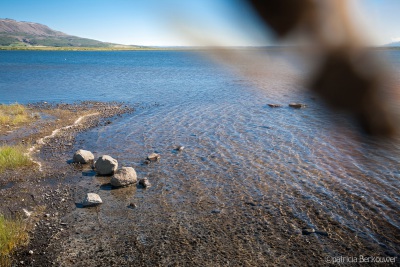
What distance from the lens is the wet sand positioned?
22.3 ft

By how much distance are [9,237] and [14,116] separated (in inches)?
672

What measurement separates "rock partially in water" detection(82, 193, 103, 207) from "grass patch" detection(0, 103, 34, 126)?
13.5m

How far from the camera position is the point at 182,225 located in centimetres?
819

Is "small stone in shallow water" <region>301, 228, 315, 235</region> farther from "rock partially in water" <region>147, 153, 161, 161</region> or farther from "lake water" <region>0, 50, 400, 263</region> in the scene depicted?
"rock partially in water" <region>147, 153, 161, 161</region>

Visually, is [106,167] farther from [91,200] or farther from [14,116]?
[14,116]

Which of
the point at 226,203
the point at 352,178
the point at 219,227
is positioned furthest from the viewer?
the point at 352,178

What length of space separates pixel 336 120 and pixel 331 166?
7.49 meters

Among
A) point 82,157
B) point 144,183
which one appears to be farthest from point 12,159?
point 144,183

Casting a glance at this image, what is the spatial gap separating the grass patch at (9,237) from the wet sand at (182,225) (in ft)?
0.73

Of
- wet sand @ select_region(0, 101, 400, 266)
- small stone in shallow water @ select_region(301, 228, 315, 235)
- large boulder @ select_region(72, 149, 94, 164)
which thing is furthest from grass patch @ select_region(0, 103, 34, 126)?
small stone in shallow water @ select_region(301, 228, 315, 235)

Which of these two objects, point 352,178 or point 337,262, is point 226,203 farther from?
point 352,178

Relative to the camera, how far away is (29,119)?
20859 millimetres

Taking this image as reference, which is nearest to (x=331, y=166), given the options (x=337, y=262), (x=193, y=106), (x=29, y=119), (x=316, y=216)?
(x=316, y=216)

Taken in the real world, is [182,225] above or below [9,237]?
below
